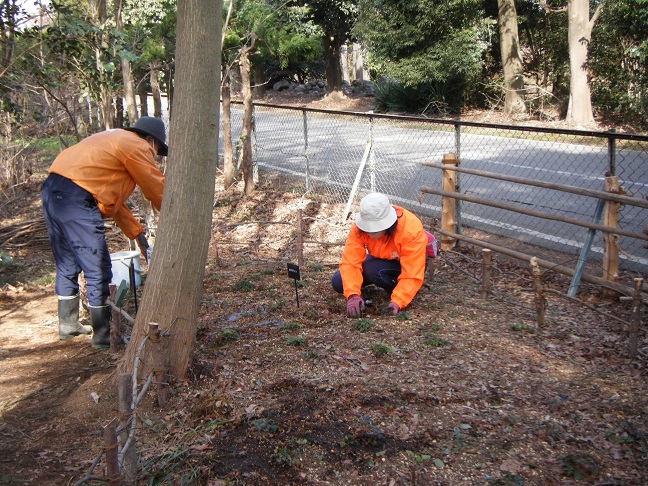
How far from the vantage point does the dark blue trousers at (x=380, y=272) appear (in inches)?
209

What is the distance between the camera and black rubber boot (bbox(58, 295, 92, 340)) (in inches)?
194

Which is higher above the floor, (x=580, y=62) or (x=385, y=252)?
(x=580, y=62)

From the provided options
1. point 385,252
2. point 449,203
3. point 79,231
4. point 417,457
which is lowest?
point 417,457

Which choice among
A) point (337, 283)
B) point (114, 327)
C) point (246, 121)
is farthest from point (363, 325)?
point (246, 121)

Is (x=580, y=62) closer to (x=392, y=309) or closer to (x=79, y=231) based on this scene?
(x=392, y=309)

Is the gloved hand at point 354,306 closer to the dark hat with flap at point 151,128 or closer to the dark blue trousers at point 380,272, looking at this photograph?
the dark blue trousers at point 380,272

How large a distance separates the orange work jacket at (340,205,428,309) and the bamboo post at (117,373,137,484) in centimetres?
259

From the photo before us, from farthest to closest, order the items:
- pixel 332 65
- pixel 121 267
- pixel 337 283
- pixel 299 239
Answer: pixel 332 65
pixel 299 239
pixel 121 267
pixel 337 283

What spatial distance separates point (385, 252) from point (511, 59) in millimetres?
16388

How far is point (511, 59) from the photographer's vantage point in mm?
19656

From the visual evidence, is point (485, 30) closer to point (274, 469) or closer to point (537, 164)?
point (537, 164)

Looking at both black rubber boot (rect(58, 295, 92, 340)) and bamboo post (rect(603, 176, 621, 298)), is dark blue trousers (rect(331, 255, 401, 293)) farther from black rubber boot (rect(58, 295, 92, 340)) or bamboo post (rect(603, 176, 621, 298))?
black rubber boot (rect(58, 295, 92, 340))

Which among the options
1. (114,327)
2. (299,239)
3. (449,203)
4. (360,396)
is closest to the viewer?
(360,396)

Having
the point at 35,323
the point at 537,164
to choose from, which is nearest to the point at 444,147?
the point at 537,164
